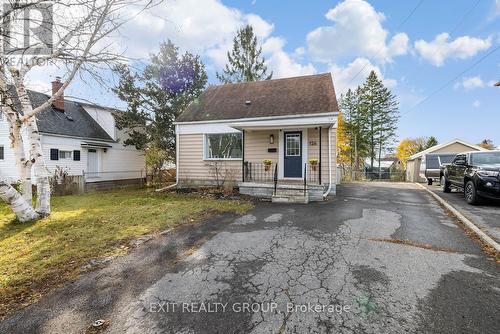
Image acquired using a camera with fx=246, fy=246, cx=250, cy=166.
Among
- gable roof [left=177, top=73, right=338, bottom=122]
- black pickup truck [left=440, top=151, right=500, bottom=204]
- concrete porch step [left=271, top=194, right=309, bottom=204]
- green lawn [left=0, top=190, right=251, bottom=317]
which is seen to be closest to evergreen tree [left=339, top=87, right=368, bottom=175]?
gable roof [left=177, top=73, right=338, bottom=122]

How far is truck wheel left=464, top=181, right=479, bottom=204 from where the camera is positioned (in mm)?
7867

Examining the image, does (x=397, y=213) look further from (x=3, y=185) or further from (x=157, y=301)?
(x=3, y=185)

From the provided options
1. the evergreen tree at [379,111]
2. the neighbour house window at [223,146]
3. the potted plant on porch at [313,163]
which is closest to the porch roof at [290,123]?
the neighbour house window at [223,146]

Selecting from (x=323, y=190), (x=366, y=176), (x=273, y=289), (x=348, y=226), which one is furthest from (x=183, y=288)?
(x=366, y=176)

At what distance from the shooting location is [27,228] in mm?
5898

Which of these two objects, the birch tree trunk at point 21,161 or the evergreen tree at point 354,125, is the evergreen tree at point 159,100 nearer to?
the birch tree trunk at point 21,161

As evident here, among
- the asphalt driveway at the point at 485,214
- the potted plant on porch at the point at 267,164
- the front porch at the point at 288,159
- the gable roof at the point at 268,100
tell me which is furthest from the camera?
the gable roof at the point at 268,100

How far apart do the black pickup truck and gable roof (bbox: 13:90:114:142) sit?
18734mm

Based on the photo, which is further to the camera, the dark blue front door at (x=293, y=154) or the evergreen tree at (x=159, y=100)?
the evergreen tree at (x=159, y=100)

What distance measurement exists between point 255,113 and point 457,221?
8422mm

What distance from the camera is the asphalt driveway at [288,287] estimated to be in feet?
8.16

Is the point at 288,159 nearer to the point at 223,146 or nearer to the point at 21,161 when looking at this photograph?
the point at 223,146

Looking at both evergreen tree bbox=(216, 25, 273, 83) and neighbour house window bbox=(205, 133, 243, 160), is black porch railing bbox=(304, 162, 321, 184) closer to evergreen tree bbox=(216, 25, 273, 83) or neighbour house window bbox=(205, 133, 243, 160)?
neighbour house window bbox=(205, 133, 243, 160)

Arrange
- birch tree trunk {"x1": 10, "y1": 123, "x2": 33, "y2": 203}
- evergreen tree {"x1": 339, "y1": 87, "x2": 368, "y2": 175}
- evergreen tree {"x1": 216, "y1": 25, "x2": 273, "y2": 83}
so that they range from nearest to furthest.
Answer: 1. birch tree trunk {"x1": 10, "y1": 123, "x2": 33, "y2": 203}
2. evergreen tree {"x1": 216, "y1": 25, "x2": 273, "y2": 83}
3. evergreen tree {"x1": 339, "y1": 87, "x2": 368, "y2": 175}
